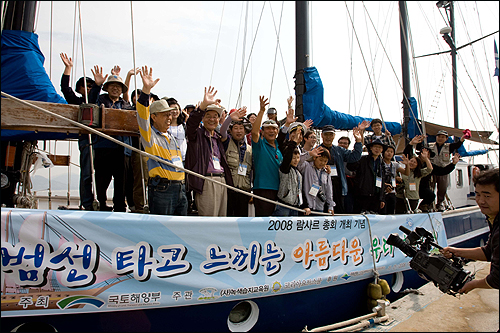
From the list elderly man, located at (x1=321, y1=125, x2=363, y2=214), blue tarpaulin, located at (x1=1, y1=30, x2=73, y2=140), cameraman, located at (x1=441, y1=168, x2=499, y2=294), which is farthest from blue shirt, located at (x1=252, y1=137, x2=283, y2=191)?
blue tarpaulin, located at (x1=1, y1=30, x2=73, y2=140)

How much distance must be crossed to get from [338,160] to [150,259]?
309 centimetres

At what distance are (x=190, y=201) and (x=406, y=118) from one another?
5.97m

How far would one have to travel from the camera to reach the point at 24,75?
2879 mm

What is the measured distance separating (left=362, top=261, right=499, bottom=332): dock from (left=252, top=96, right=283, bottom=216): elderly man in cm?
163

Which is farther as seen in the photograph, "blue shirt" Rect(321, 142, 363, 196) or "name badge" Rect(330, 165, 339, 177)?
"blue shirt" Rect(321, 142, 363, 196)

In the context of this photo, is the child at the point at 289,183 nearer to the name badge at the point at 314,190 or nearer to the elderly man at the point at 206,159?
the name badge at the point at 314,190

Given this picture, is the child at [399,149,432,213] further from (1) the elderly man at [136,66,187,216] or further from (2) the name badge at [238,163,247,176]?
(1) the elderly man at [136,66,187,216]

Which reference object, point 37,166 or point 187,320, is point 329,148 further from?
point 37,166

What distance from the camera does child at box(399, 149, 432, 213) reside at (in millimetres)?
5486

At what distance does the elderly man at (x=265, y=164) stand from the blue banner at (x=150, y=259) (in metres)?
0.50

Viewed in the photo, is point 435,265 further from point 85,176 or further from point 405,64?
point 405,64

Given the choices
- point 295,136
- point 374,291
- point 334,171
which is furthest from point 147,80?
point 374,291

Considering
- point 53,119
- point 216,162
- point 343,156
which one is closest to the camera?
point 53,119

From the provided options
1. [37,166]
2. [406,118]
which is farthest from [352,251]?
[406,118]
